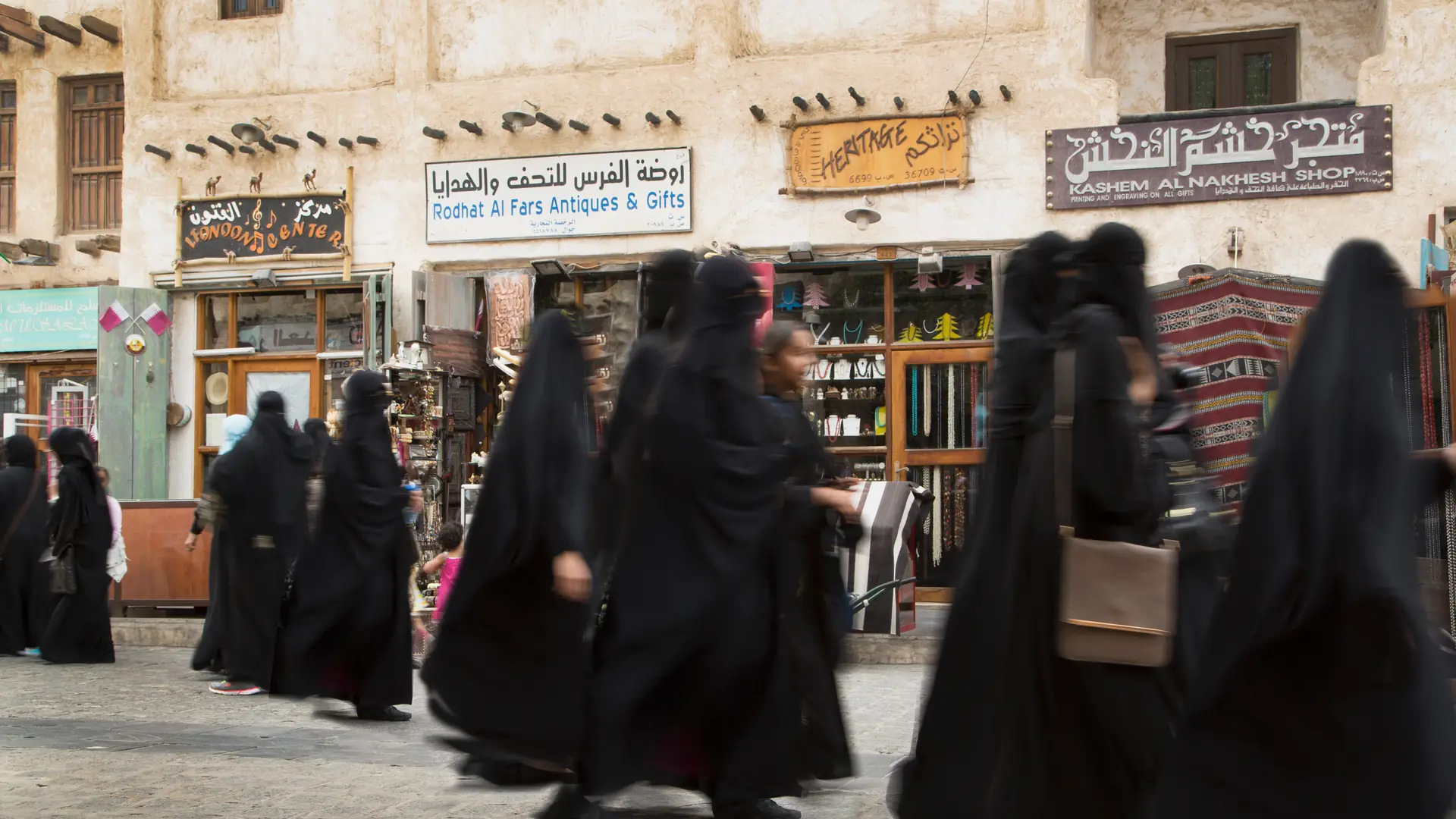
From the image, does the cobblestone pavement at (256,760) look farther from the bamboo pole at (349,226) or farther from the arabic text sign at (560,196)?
the bamboo pole at (349,226)

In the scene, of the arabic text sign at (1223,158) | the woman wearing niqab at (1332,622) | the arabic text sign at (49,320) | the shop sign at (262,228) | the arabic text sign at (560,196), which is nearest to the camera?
the woman wearing niqab at (1332,622)

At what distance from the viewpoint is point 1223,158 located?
12.2 m

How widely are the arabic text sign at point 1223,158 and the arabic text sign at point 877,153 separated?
816 mm

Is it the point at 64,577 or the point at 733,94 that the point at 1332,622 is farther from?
the point at 733,94

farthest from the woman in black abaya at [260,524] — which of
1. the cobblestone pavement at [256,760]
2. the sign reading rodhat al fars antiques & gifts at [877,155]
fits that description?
the sign reading rodhat al fars antiques & gifts at [877,155]

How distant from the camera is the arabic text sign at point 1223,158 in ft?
39.1

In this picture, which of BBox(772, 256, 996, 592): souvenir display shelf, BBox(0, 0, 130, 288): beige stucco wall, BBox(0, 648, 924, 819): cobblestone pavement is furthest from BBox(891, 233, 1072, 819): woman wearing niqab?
BBox(0, 0, 130, 288): beige stucco wall

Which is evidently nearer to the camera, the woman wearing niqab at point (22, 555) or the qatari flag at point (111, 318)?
the woman wearing niqab at point (22, 555)

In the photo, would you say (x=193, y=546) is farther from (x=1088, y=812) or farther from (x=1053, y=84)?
(x=1088, y=812)

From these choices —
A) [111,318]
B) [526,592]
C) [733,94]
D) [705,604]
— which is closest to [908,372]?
[733,94]

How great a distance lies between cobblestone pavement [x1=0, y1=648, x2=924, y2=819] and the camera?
5141mm

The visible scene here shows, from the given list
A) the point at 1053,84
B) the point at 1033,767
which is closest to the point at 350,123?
the point at 1053,84

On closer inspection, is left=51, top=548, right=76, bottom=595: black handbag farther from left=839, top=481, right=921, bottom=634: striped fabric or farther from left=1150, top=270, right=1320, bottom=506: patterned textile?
left=1150, top=270, right=1320, bottom=506: patterned textile

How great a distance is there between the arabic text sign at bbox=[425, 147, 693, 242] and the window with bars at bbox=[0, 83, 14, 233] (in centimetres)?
536
